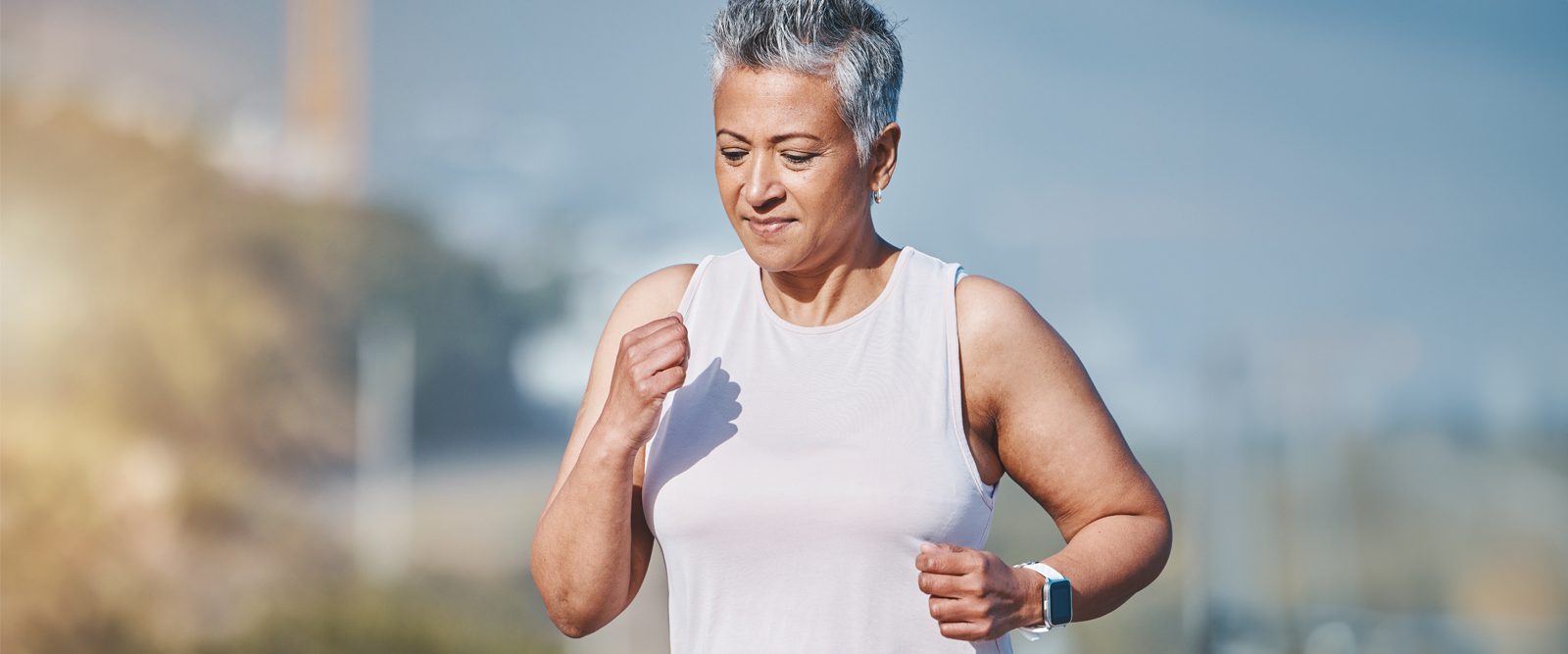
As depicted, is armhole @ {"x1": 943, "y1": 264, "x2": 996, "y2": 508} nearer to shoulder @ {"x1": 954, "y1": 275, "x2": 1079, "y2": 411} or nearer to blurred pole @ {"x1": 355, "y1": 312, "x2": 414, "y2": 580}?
shoulder @ {"x1": 954, "y1": 275, "x2": 1079, "y2": 411}

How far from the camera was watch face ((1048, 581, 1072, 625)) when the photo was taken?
1205 millimetres

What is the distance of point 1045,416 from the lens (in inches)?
51.3

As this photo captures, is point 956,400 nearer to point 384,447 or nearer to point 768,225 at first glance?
point 768,225

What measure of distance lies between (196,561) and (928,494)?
14.5 ft

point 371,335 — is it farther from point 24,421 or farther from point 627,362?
point 627,362

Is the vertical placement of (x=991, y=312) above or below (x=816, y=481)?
above

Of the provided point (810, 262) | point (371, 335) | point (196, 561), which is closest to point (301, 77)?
point (371, 335)

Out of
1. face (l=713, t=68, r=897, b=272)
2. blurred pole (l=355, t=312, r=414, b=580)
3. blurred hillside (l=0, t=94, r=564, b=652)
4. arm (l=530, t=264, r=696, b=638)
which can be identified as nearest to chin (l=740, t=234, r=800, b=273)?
face (l=713, t=68, r=897, b=272)

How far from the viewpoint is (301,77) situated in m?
5.00

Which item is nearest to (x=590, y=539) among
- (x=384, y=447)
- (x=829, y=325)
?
(x=829, y=325)

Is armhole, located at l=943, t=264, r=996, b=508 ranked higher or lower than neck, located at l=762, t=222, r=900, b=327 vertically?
lower

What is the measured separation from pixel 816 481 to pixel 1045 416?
0.75 ft

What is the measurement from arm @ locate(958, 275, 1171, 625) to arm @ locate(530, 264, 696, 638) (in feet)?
0.99

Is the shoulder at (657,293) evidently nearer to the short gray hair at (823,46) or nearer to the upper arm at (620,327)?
the upper arm at (620,327)
